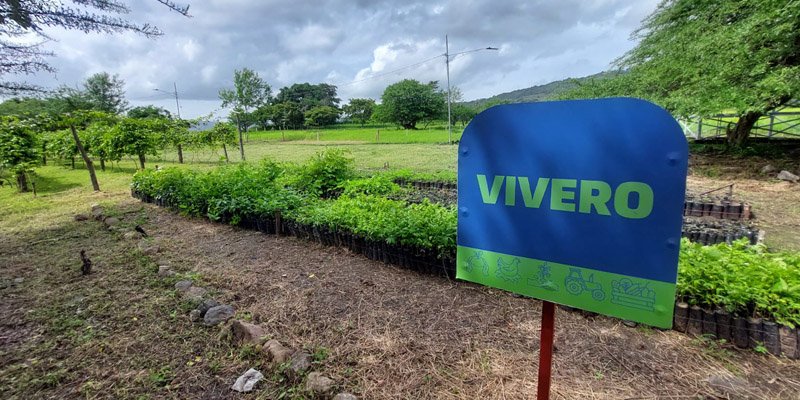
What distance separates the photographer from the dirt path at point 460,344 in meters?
1.84

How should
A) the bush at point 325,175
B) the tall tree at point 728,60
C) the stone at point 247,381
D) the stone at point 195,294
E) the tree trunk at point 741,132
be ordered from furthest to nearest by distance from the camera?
the tree trunk at point 741,132 < the tall tree at point 728,60 < the bush at point 325,175 < the stone at point 195,294 < the stone at point 247,381

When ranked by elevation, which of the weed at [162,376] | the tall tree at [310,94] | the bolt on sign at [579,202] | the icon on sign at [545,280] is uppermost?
the tall tree at [310,94]

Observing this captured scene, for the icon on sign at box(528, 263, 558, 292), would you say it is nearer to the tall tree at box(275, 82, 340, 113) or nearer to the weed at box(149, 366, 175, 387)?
the weed at box(149, 366, 175, 387)

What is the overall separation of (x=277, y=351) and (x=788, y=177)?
31.4ft

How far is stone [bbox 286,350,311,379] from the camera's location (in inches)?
77.3

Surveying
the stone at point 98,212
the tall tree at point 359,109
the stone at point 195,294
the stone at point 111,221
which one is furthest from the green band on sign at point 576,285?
the tall tree at point 359,109

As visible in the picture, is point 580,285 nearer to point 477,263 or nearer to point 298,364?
point 477,263

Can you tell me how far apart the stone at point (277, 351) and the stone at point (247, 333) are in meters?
0.09

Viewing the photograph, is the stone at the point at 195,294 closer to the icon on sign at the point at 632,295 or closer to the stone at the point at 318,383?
the stone at the point at 318,383

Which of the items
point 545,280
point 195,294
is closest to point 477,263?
point 545,280

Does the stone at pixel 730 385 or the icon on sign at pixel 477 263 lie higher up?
the icon on sign at pixel 477 263

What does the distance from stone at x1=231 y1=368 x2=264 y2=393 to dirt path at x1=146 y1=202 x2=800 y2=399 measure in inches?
12.2

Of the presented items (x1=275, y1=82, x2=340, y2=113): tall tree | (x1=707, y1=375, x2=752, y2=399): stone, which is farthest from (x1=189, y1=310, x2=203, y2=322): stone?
(x1=275, y1=82, x2=340, y2=113): tall tree

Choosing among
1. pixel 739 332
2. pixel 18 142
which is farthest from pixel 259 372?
pixel 18 142
